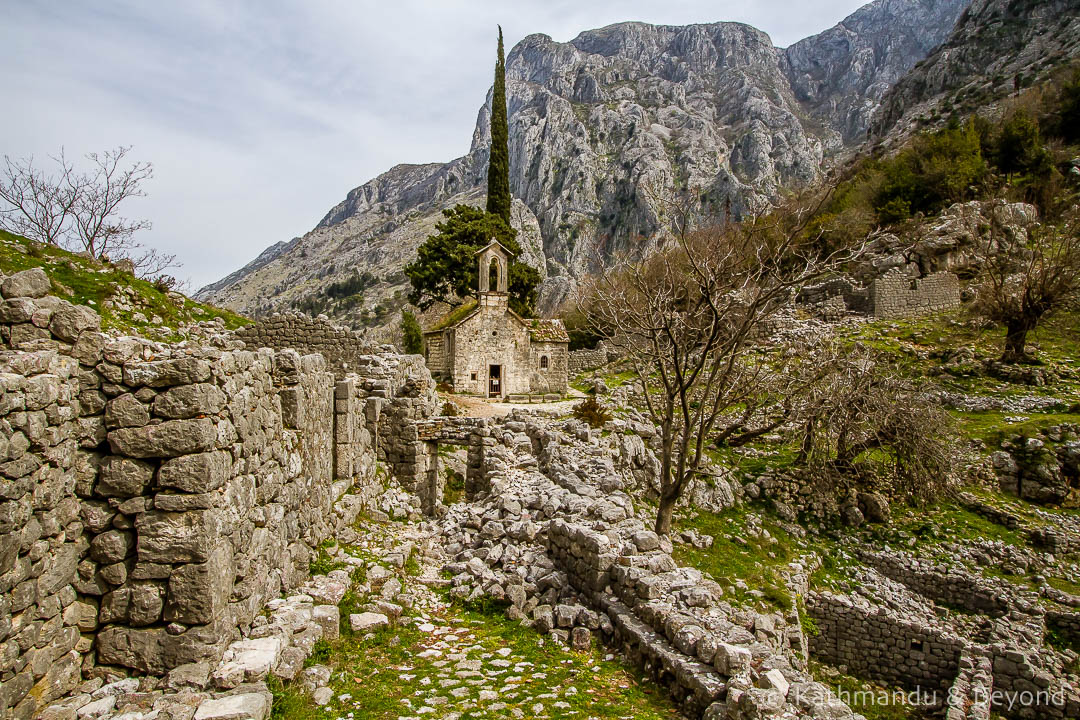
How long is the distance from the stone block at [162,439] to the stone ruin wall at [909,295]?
106 ft

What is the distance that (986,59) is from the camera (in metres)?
77.5

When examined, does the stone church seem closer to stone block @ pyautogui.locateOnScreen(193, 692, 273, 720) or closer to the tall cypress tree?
the tall cypress tree

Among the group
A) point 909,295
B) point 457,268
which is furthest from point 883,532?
point 457,268

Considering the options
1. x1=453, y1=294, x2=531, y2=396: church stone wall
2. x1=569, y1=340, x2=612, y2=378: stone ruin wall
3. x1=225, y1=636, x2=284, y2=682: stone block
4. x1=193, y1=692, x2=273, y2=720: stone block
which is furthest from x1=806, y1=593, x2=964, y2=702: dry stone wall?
x1=569, y1=340, x2=612, y2=378: stone ruin wall

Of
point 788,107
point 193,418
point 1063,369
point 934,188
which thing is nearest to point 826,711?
point 193,418

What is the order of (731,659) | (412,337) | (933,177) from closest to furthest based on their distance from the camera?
(731,659), (412,337), (933,177)

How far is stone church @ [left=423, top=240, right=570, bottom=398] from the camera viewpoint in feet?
87.9

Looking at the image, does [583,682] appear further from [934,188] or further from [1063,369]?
[934,188]

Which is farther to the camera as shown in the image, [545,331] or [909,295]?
[909,295]

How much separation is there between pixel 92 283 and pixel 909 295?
109 ft

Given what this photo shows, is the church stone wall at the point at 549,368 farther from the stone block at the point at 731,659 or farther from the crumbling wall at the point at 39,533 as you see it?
the crumbling wall at the point at 39,533

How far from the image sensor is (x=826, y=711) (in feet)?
13.0

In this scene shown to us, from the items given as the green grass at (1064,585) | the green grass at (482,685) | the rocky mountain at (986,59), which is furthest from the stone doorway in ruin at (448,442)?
the rocky mountain at (986,59)

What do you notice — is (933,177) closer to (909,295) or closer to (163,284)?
(909,295)
